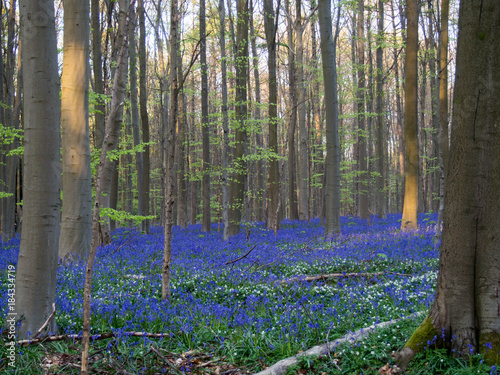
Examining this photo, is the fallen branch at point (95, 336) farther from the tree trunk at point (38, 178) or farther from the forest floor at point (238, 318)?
the tree trunk at point (38, 178)

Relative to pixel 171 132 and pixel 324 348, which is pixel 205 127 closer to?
pixel 171 132

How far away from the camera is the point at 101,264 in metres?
8.33

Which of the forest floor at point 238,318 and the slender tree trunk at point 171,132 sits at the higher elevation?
the slender tree trunk at point 171,132

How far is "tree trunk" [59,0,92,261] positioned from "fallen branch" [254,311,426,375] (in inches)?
252

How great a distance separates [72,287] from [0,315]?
156 cm

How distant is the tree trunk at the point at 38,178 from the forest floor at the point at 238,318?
45cm

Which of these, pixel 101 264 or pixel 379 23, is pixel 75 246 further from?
pixel 379 23

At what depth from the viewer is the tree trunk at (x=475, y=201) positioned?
3.40 meters

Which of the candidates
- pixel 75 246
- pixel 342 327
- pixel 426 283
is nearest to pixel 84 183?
pixel 75 246

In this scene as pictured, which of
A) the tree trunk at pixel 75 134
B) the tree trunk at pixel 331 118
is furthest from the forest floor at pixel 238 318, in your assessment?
the tree trunk at pixel 331 118

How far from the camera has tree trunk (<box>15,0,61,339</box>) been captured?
420 cm

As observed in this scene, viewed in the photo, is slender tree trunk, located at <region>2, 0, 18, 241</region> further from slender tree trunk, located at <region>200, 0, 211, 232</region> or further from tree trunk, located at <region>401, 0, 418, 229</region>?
tree trunk, located at <region>401, 0, 418, 229</region>

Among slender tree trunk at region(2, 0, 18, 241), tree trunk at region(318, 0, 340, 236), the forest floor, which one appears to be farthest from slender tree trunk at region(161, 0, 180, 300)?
slender tree trunk at region(2, 0, 18, 241)

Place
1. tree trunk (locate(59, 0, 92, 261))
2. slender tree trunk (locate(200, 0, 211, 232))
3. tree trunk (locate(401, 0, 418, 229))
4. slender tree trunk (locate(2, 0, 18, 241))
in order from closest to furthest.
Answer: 1. tree trunk (locate(59, 0, 92, 261))
2. tree trunk (locate(401, 0, 418, 229))
3. slender tree trunk (locate(2, 0, 18, 241))
4. slender tree trunk (locate(200, 0, 211, 232))
